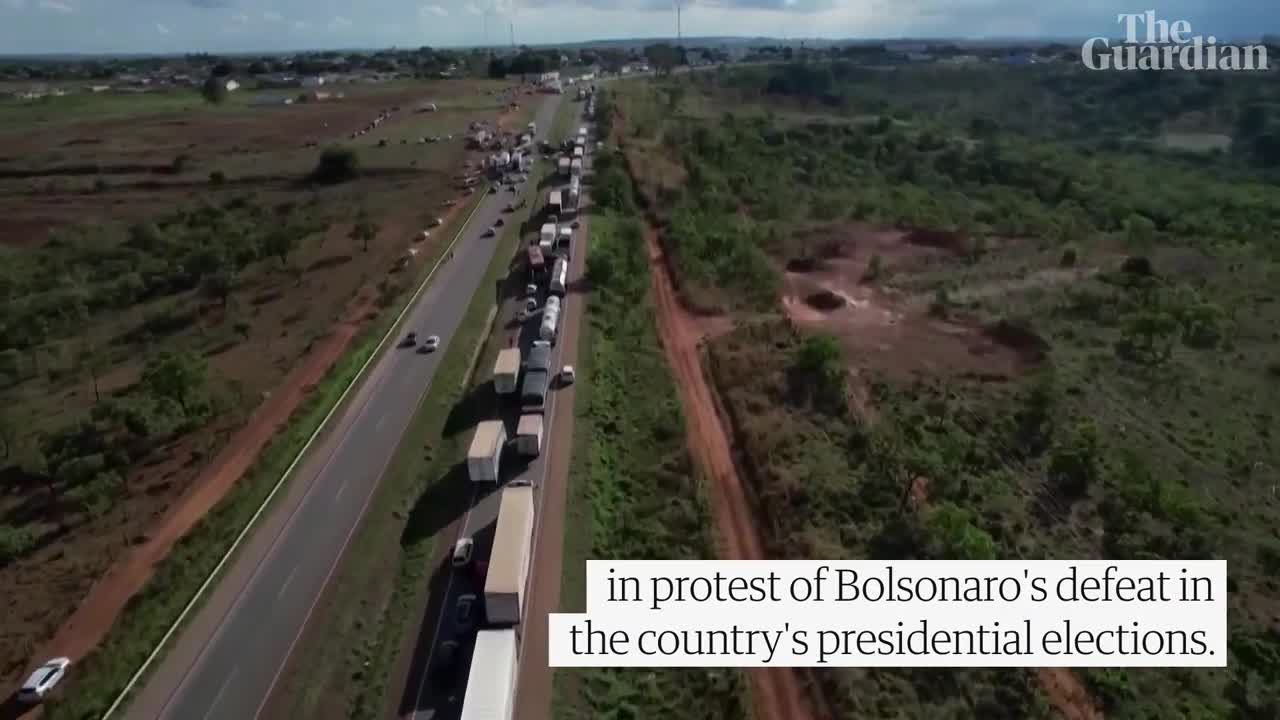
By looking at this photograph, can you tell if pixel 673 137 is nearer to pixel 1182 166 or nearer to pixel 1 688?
pixel 1182 166

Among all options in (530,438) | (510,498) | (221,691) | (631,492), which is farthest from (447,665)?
(530,438)

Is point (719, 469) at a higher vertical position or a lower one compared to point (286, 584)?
higher

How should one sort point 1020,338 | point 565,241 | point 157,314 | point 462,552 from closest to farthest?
point 462,552, point 1020,338, point 157,314, point 565,241

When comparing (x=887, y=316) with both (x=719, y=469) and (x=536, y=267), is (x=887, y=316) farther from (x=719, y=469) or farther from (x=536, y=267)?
(x=536, y=267)

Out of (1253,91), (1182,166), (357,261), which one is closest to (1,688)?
(357,261)

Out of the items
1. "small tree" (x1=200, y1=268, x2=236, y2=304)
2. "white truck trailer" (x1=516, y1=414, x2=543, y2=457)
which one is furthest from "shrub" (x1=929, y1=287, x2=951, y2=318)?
"small tree" (x1=200, y1=268, x2=236, y2=304)

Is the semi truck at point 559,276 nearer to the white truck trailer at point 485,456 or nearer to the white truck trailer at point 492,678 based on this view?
the white truck trailer at point 485,456
